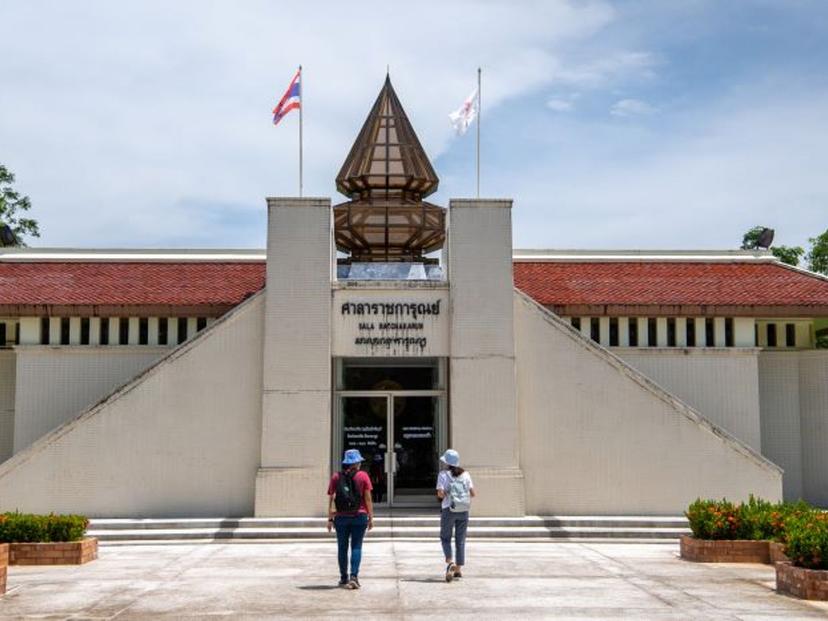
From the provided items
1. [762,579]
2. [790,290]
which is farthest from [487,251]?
[762,579]

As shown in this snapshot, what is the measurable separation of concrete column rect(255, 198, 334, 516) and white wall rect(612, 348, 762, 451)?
673 cm

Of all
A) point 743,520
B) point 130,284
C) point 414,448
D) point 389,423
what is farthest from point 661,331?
point 130,284

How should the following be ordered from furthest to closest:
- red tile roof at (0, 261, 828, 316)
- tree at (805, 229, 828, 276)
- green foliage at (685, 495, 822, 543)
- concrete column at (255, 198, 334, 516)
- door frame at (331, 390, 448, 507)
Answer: tree at (805, 229, 828, 276), red tile roof at (0, 261, 828, 316), door frame at (331, 390, 448, 507), concrete column at (255, 198, 334, 516), green foliage at (685, 495, 822, 543)

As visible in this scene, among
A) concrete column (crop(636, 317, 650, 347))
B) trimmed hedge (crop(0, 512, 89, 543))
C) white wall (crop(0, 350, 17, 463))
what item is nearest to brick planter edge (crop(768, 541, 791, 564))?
concrete column (crop(636, 317, 650, 347))

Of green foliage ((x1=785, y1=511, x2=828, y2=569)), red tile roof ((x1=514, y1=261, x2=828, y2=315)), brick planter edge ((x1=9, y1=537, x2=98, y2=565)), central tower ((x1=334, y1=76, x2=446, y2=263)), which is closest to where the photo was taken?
green foliage ((x1=785, y1=511, x2=828, y2=569))

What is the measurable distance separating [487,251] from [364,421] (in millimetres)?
4236

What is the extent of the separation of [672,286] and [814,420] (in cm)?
442

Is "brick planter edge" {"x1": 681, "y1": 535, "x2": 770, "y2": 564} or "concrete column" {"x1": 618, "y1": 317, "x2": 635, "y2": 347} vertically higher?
"concrete column" {"x1": 618, "y1": 317, "x2": 635, "y2": 347}

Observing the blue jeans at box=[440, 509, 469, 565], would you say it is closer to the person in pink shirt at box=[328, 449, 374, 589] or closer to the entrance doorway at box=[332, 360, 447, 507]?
the person in pink shirt at box=[328, 449, 374, 589]

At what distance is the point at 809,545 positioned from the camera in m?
12.1

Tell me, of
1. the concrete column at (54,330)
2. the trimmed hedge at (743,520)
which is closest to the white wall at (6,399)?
the concrete column at (54,330)

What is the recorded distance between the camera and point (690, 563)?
600 inches

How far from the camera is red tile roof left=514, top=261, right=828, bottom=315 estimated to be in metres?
22.5

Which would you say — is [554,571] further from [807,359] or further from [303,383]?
[807,359]
